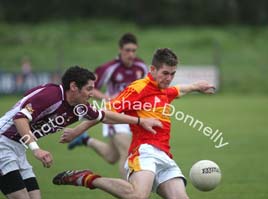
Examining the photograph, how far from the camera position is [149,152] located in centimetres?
700

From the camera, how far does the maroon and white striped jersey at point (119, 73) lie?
34.1 ft

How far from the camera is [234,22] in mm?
42812

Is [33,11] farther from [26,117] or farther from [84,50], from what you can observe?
[26,117]

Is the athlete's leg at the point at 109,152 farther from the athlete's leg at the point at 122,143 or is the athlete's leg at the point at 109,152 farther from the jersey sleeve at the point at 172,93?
the jersey sleeve at the point at 172,93

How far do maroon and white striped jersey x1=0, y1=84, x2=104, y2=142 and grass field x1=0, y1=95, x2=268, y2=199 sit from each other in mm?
1922

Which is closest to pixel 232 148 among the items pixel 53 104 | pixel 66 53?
pixel 53 104

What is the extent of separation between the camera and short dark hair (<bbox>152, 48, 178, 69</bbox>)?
7.04 m

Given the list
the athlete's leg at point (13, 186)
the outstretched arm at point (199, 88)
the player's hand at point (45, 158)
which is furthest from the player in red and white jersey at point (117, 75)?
the player's hand at point (45, 158)

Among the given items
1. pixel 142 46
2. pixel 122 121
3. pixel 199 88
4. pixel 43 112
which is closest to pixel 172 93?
pixel 199 88

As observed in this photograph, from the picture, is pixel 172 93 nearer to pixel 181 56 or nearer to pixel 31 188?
pixel 31 188

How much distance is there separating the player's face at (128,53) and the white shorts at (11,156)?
3841 mm

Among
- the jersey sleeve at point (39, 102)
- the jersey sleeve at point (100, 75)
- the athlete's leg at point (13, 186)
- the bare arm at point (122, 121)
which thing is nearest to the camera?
the jersey sleeve at point (39, 102)

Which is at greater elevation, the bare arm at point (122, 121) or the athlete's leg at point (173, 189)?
the bare arm at point (122, 121)

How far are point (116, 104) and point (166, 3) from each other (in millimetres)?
36473
